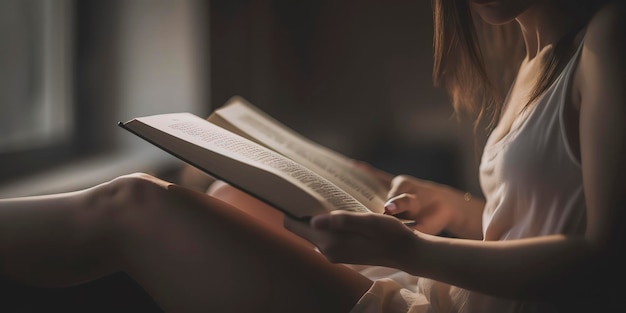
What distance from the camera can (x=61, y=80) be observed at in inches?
67.6

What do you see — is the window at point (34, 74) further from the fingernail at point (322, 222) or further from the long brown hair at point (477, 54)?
the fingernail at point (322, 222)

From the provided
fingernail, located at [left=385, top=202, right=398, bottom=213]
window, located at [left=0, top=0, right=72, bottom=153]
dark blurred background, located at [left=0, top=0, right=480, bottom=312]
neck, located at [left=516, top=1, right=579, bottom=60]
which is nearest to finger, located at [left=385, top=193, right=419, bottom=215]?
fingernail, located at [left=385, top=202, right=398, bottom=213]

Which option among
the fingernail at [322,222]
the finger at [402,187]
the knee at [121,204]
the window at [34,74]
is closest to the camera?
the fingernail at [322,222]

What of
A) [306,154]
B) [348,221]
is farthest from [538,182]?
[306,154]

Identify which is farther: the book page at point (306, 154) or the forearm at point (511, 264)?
the book page at point (306, 154)

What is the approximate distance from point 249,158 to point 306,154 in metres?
0.30

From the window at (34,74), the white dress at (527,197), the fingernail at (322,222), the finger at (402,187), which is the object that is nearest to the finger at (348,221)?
the fingernail at (322,222)

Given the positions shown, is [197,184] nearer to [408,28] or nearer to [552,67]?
[552,67]

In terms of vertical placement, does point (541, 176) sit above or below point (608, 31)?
below

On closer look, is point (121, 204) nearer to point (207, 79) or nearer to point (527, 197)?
point (527, 197)

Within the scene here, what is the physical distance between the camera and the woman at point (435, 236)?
617 millimetres

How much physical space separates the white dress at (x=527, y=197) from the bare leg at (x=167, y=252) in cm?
7

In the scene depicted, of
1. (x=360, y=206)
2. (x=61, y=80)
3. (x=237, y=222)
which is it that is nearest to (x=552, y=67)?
(x=360, y=206)

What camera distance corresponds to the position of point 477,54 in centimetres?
88
